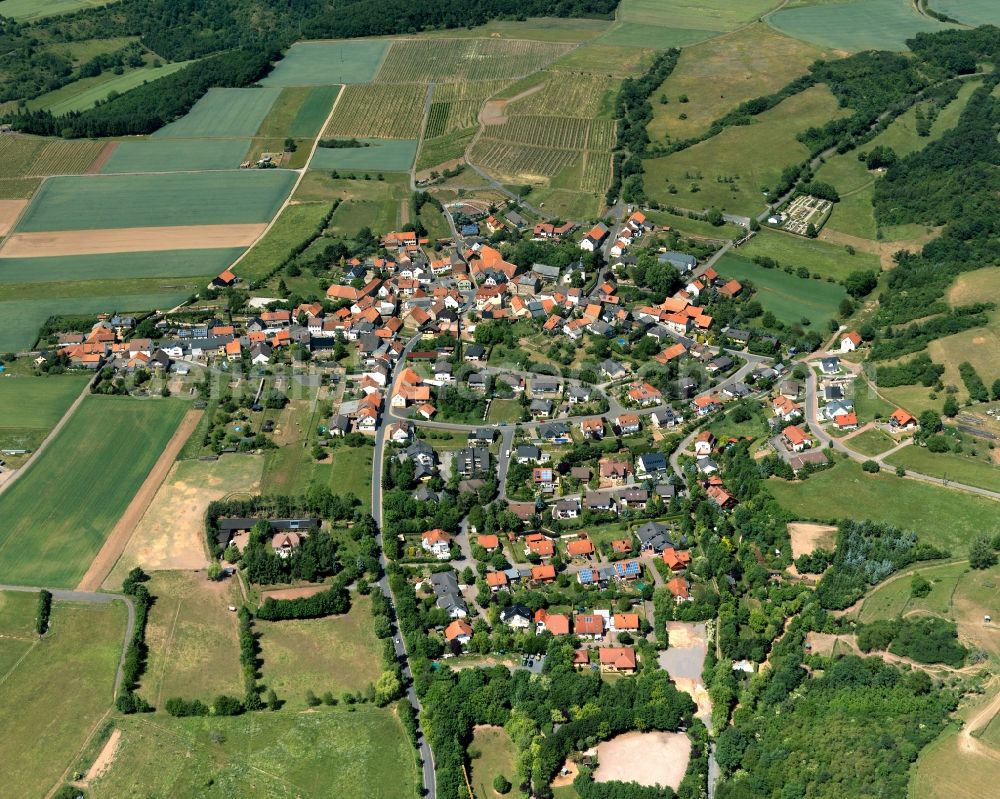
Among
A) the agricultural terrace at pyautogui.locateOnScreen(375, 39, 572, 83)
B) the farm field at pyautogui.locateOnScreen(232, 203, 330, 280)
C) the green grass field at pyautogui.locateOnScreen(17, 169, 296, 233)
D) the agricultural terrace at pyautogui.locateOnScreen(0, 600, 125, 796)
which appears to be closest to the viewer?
the agricultural terrace at pyautogui.locateOnScreen(0, 600, 125, 796)

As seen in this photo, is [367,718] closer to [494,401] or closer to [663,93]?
[494,401]

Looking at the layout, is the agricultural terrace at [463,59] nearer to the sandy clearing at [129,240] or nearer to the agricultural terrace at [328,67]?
the agricultural terrace at [328,67]

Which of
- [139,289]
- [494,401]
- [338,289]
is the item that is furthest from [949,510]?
[139,289]

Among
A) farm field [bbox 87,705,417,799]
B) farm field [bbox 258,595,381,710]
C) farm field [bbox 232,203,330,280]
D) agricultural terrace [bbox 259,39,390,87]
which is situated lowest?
farm field [bbox 87,705,417,799]

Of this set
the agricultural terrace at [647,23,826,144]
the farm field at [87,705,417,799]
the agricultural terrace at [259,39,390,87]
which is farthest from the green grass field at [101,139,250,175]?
the farm field at [87,705,417,799]

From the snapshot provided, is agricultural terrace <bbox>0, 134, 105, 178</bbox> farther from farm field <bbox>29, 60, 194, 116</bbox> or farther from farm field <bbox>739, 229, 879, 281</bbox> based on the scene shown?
farm field <bbox>739, 229, 879, 281</bbox>

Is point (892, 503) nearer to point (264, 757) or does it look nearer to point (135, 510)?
point (264, 757)
